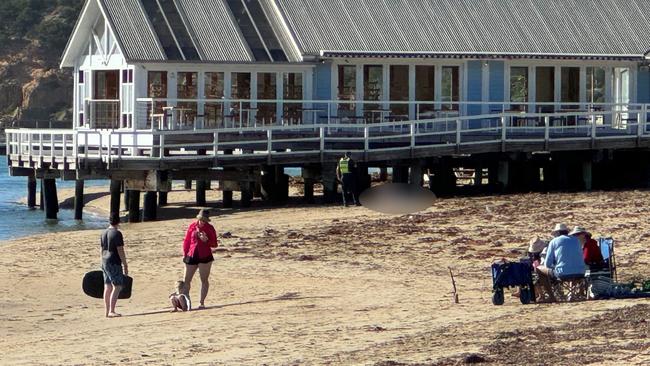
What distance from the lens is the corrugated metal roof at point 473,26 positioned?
1586 inches

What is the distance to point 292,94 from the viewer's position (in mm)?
39406

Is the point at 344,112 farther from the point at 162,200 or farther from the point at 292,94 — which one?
the point at 162,200

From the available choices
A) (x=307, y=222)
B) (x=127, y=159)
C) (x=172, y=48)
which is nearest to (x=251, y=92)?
(x=172, y=48)

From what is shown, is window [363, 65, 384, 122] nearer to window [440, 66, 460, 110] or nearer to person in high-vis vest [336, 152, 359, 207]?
window [440, 66, 460, 110]

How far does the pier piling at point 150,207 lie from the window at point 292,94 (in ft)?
15.2

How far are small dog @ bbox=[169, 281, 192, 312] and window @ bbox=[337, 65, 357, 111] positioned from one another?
19.9 metres

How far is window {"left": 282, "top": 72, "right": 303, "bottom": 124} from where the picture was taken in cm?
3900

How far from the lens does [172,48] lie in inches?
1502

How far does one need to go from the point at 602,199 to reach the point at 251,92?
9.80 meters

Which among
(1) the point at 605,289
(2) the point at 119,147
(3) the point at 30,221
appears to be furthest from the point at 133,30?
(1) the point at 605,289

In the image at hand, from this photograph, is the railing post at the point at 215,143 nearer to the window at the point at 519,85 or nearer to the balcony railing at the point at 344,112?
the balcony railing at the point at 344,112

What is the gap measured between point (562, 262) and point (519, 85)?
22.8m

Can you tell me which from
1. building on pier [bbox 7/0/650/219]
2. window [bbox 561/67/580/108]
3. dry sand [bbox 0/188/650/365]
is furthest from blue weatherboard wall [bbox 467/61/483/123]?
dry sand [bbox 0/188/650/365]

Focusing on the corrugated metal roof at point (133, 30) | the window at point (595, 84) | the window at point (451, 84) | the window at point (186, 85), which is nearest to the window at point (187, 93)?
the window at point (186, 85)
